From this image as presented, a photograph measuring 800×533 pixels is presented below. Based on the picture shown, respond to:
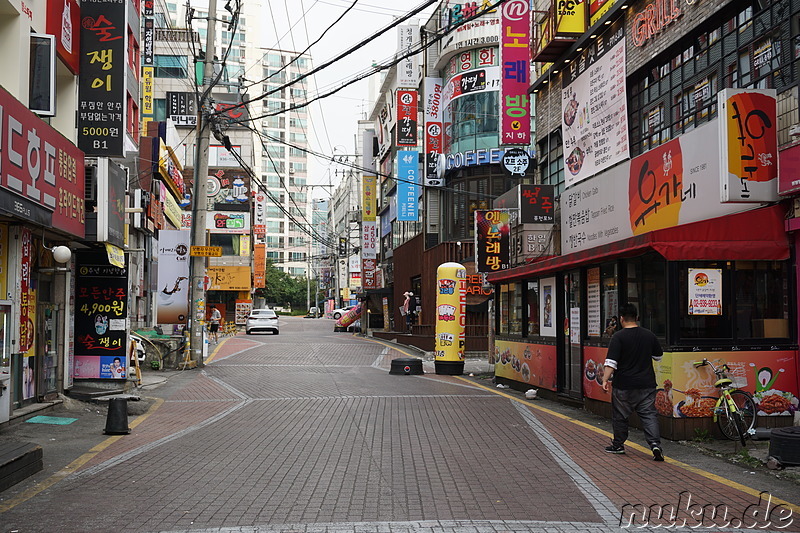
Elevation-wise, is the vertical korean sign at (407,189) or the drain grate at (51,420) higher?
the vertical korean sign at (407,189)

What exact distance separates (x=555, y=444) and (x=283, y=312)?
108 meters

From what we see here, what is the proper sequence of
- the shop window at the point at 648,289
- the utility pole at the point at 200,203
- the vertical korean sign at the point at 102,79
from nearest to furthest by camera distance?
the shop window at the point at 648,289 < the vertical korean sign at the point at 102,79 < the utility pole at the point at 200,203

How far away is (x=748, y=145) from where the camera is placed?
10523 millimetres

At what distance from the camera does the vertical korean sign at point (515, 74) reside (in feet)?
68.2

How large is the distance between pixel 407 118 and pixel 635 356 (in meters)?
27.8

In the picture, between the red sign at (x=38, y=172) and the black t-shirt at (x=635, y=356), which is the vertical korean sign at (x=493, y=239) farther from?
the black t-shirt at (x=635, y=356)

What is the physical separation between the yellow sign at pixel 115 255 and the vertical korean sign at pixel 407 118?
22064 mm

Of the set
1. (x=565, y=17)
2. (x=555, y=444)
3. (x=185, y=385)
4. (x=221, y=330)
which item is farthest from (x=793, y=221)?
(x=221, y=330)

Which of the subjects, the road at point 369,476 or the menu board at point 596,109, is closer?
the road at point 369,476

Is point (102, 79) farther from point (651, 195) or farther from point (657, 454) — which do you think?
point (657, 454)

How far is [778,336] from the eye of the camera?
1052cm

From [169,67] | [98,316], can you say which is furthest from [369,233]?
[98,316]

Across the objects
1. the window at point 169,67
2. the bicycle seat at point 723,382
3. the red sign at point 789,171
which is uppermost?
the window at point 169,67

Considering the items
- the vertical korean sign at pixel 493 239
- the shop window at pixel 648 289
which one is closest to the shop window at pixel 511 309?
the vertical korean sign at pixel 493 239
